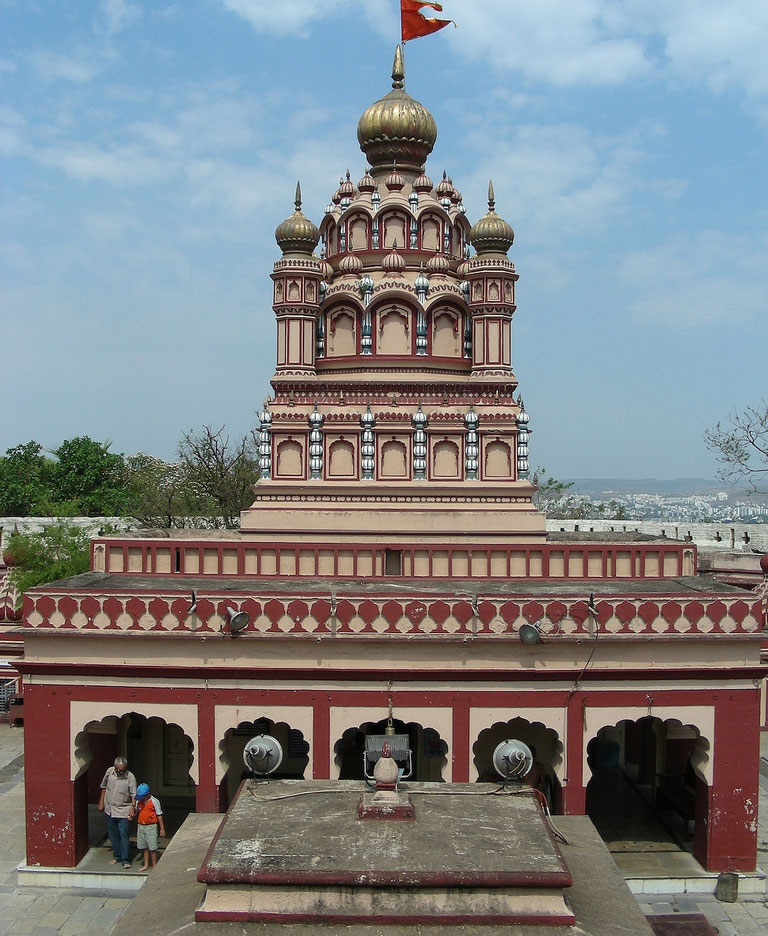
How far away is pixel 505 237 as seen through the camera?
22.4m

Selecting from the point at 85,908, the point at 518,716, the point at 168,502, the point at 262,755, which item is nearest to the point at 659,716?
the point at 518,716

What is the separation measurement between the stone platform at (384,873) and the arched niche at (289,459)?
12464 mm

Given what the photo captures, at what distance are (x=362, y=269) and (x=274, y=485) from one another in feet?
Result: 20.4

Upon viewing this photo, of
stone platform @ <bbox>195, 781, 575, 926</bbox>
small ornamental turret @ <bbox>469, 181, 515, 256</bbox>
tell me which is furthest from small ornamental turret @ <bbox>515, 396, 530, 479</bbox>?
stone platform @ <bbox>195, 781, 575, 926</bbox>

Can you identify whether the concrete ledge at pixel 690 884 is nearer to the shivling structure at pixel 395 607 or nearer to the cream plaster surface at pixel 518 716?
the shivling structure at pixel 395 607

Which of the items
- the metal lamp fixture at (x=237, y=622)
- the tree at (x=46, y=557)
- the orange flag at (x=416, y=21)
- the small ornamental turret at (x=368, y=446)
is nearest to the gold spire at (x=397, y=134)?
the orange flag at (x=416, y=21)

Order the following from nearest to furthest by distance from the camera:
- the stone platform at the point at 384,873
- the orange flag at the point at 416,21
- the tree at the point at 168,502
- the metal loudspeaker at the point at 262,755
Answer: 1. the stone platform at the point at 384,873
2. the metal loudspeaker at the point at 262,755
3. the orange flag at the point at 416,21
4. the tree at the point at 168,502

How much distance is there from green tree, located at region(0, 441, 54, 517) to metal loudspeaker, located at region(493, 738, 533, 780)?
48.6 m

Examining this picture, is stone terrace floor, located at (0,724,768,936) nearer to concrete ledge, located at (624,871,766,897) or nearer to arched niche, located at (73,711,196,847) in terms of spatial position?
concrete ledge, located at (624,871,766,897)

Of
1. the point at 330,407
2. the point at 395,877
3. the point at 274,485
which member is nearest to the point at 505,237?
the point at 330,407

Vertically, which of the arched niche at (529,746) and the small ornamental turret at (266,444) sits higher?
the small ornamental turret at (266,444)

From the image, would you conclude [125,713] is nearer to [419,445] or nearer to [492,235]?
[419,445]

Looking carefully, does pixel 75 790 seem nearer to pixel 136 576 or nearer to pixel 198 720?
pixel 198 720

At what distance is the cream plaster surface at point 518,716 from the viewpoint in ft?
49.4
